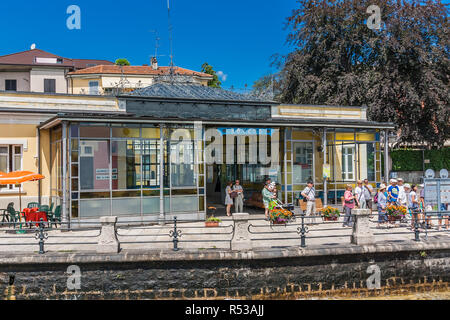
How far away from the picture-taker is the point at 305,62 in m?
29.1

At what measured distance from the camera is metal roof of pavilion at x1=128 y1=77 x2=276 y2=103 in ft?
55.0

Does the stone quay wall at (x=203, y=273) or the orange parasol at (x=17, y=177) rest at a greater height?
the orange parasol at (x=17, y=177)

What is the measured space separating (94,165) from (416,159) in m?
25.7

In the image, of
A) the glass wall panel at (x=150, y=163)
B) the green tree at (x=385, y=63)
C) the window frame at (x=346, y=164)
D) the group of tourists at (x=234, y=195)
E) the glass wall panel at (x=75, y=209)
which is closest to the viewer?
the glass wall panel at (x=75, y=209)

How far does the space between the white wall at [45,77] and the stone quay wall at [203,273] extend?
1360 inches

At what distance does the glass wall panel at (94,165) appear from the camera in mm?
13852

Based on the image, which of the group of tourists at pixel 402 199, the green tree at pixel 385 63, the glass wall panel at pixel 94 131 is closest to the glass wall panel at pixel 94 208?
the glass wall panel at pixel 94 131

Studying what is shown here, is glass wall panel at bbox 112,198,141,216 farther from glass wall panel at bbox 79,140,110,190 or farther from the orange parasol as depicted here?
the orange parasol

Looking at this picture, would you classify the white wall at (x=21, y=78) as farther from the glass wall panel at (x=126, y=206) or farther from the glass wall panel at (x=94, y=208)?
the glass wall panel at (x=126, y=206)

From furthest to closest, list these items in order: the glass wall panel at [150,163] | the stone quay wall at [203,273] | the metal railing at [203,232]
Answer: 1. the glass wall panel at [150,163]
2. the metal railing at [203,232]
3. the stone quay wall at [203,273]

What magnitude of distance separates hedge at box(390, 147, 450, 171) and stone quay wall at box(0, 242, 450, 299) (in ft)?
72.0

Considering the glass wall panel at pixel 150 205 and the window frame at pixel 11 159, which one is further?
the window frame at pixel 11 159

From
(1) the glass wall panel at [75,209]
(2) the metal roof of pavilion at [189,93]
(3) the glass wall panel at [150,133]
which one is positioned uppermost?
(2) the metal roof of pavilion at [189,93]
